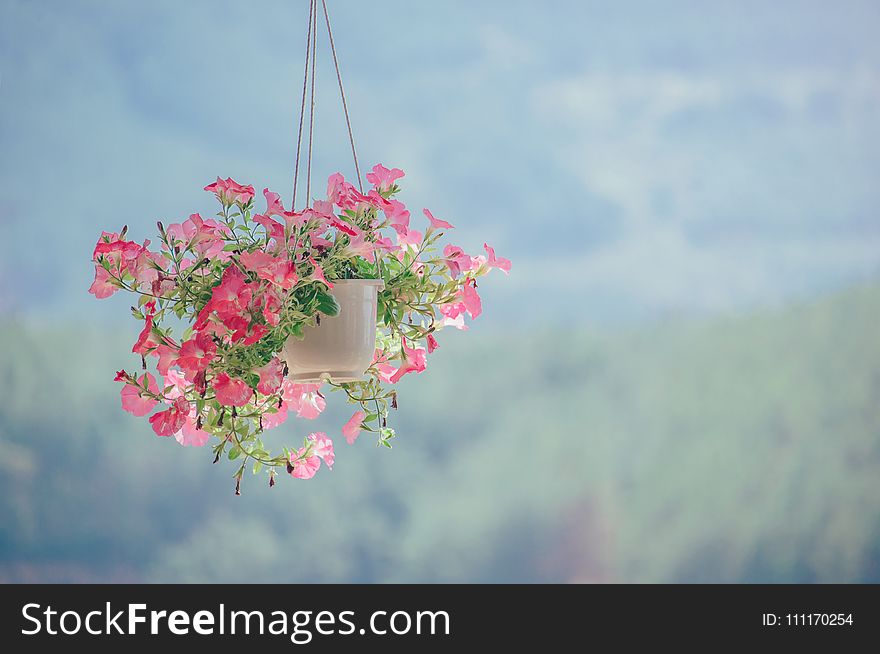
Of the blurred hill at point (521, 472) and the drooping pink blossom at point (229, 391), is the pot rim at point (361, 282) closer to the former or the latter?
the drooping pink blossom at point (229, 391)

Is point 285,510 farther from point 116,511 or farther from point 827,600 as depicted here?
point 827,600

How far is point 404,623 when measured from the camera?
3191mm

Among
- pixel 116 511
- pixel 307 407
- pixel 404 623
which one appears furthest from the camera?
pixel 116 511

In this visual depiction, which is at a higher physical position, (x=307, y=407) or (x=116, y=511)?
(x=116, y=511)

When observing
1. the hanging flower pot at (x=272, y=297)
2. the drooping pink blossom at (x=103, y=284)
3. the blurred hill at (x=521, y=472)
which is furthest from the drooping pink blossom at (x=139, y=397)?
the blurred hill at (x=521, y=472)

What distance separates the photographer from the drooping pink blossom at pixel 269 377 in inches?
44.3

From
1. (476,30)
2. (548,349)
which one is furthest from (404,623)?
(476,30)

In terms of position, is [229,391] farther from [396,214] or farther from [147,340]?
[396,214]

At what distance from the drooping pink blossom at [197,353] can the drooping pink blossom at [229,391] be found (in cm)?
3

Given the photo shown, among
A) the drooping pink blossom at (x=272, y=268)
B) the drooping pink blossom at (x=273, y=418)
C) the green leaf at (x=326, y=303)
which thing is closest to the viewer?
the drooping pink blossom at (x=272, y=268)

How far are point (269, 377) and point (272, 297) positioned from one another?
102 mm

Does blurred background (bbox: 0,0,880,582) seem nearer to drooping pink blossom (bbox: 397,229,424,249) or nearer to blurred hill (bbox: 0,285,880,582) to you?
blurred hill (bbox: 0,285,880,582)

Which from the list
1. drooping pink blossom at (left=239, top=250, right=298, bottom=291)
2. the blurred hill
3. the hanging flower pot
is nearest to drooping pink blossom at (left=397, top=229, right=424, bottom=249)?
the hanging flower pot

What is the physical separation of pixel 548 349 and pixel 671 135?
1.02m
